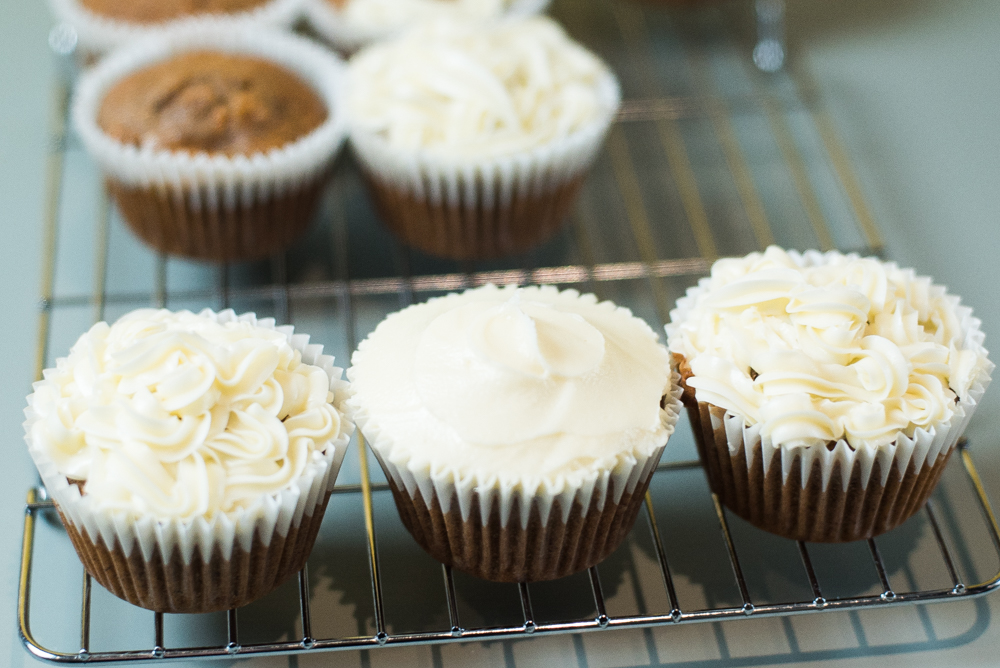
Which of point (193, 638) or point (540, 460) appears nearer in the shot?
point (540, 460)

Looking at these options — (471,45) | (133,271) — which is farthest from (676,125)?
(133,271)

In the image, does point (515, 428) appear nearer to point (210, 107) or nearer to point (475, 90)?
point (475, 90)

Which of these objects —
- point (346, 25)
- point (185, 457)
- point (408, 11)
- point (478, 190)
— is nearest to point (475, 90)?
point (478, 190)

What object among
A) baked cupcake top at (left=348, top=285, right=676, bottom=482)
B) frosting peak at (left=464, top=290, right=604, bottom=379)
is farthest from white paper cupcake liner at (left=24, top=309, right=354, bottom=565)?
frosting peak at (left=464, top=290, right=604, bottom=379)

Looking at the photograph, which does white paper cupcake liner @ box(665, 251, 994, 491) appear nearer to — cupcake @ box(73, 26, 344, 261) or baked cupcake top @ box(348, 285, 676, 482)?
baked cupcake top @ box(348, 285, 676, 482)

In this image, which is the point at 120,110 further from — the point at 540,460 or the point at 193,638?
the point at 540,460

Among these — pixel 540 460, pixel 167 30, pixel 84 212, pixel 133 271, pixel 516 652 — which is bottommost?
pixel 516 652
